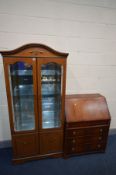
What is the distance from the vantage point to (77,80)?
2301 millimetres

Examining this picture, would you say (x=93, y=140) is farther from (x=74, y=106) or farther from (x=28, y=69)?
(x=28, y=69)

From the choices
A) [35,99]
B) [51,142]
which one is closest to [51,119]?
[51,142]

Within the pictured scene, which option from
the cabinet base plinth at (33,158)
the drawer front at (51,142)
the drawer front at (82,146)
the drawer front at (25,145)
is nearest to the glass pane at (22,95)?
the drawer front at (25,145)

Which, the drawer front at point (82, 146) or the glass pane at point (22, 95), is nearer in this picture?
the glass pane at point (22, 95)

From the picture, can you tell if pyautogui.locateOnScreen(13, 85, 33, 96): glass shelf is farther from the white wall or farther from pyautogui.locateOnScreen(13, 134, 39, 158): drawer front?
pyautogui.locateOnScreen(13, 134, 39, 158): drawer front

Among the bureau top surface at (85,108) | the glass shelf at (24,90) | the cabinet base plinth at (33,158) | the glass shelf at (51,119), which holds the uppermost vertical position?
the glass shelf at (24,90)

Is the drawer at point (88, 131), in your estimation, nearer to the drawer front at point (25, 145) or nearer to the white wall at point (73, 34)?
the drawer front at point (25, 145)

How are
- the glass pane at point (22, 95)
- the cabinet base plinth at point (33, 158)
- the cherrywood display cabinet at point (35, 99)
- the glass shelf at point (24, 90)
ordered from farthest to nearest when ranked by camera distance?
the cabinet base plinth at point (33, 158)
the glass shelf at point (24, 90)
the glass pane at point (22, 95)
the cherrywood display cabinet at point (35, 99)

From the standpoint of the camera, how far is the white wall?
1.89 m

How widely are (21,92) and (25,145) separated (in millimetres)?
811

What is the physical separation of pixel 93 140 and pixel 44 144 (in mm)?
808

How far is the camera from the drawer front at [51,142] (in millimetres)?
2016

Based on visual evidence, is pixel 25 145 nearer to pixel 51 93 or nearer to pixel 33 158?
pixel 33 158

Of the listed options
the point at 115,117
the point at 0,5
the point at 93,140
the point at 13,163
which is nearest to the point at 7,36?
the point at 0,5
